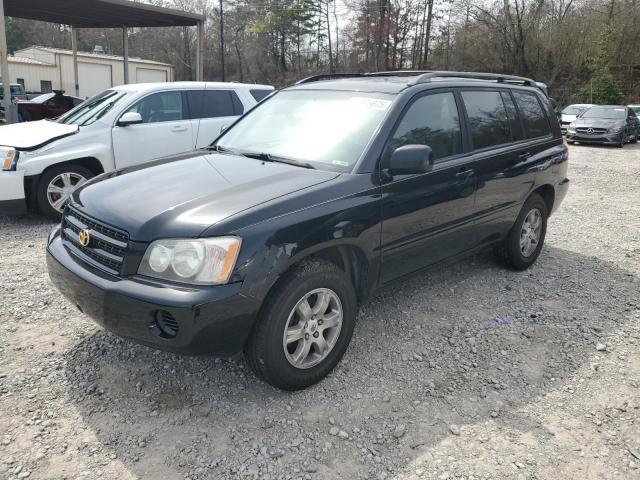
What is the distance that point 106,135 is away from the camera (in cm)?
674

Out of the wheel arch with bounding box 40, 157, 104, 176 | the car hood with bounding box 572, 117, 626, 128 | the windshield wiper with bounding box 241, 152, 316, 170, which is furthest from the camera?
the car hood with bounding box 572, 117, 626, 128

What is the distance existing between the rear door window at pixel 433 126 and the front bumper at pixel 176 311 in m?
1.50

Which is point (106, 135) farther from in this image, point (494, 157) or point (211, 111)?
point (494, 157)

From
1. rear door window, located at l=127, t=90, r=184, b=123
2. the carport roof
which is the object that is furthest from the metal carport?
rear door window, located at l=127, t=90, r=184, b=123

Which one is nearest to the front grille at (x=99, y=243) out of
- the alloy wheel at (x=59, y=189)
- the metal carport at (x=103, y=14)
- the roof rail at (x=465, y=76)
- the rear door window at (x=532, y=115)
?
the roof rail at (x=465, y=76)

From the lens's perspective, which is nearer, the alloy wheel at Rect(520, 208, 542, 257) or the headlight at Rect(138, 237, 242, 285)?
the headlight at Rect(138, 237, 242, 285)

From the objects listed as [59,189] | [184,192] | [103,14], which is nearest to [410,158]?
[184,192]

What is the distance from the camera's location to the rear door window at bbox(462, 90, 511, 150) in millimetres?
4219

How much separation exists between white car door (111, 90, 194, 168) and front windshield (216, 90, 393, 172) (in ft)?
10.2

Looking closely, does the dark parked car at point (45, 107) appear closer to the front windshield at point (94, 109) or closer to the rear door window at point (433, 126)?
the front windshield at point (94, 109)

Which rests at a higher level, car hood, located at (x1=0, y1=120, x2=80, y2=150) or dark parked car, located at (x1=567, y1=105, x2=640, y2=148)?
dark parked car, located at (x1=567, y1=105, x2=640, y2=148)

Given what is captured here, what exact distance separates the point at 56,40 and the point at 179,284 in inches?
2543

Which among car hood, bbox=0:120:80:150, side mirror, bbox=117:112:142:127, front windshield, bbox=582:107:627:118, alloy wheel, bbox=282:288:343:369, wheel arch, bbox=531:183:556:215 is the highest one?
front windshield, bbox=582:107:627:118

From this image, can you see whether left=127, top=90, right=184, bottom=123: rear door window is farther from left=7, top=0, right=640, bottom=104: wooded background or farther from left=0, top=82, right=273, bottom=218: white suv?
left=7, top=0, right=640, bottom=104: wooded background
